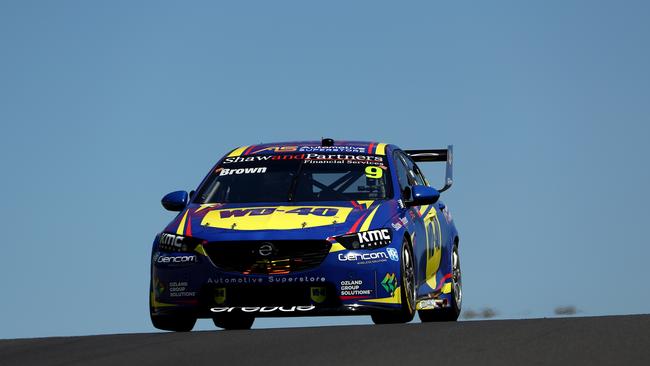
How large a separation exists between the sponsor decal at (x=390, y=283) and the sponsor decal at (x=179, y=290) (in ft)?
5.06

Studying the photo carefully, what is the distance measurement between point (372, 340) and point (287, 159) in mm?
4319

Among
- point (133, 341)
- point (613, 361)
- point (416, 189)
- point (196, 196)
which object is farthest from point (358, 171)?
point (613, 361)

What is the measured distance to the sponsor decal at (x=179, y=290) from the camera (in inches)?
473

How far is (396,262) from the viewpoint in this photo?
12102mm

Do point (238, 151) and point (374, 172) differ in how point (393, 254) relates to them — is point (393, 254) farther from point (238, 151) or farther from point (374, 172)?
point (238, 151)

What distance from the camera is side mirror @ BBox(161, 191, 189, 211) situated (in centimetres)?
1306

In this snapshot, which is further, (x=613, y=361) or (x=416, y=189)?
(x=416, y=189)

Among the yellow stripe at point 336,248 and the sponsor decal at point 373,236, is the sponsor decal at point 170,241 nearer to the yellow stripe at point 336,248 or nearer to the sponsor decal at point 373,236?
the yellow stripe at point 336,248

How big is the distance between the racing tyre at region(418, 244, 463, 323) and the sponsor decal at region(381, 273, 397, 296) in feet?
9.72

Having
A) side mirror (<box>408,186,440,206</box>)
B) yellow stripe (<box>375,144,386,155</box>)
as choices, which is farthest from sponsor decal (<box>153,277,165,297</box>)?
yellow stripe (<box>375,144,386,155</box>)

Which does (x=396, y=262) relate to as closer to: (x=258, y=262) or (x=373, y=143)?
(x=258, y=262)

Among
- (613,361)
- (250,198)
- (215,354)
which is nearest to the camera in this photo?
(613,361)

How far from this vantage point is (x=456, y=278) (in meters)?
15.8

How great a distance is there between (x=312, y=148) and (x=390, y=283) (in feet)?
7.87
